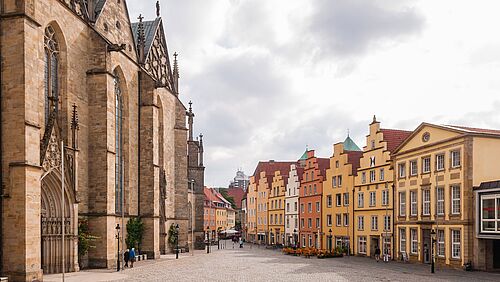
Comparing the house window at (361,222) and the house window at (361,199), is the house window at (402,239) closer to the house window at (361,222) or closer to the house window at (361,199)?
the house window at (361,222)

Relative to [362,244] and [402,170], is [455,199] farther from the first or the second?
[362,244]

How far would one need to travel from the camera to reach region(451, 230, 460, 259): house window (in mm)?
36416

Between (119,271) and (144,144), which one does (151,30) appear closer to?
(144,144)

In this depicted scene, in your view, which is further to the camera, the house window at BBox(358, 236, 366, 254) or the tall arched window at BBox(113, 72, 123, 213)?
the house window at BBox(358, 236, 366, 254)

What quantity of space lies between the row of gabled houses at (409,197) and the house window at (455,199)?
0.06 meters

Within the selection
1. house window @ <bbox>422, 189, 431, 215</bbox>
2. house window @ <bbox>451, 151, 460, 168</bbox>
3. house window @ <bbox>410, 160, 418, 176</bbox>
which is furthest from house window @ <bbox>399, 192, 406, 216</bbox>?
house window @ <bbox>451, 151, 460, 168</bbox>

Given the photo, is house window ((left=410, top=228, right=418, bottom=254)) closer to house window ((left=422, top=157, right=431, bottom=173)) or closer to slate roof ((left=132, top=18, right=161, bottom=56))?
house window ((left=422, top=157, right=431, bottom=173))

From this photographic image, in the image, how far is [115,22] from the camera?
4050cm

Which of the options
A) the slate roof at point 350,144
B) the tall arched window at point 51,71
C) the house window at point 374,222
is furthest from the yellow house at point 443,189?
the slate roof at point 350,144

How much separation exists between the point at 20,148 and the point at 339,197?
3776 centimetres

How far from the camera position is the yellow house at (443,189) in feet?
116

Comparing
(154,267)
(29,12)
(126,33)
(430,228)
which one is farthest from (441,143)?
(29,12)

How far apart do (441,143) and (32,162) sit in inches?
1016

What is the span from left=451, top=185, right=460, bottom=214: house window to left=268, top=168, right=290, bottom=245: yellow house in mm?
41223
